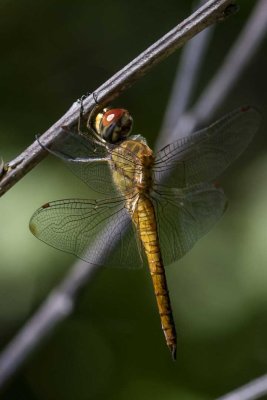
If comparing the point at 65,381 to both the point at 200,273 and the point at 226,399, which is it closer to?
the point at 200,273

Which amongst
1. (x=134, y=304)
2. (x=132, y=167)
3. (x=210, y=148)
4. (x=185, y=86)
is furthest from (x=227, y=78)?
(x=134, y=304)

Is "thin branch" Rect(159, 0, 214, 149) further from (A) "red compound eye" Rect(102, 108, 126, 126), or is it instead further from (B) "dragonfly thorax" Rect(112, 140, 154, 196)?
(A) "red compound eye" Rect(102, 108, 126, 126)

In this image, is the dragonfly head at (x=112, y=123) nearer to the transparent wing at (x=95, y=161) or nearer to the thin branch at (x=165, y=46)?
the transparent wing at (x=95, y=161)

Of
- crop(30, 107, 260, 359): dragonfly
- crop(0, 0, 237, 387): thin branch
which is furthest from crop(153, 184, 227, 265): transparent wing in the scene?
crop(0, 0, 237, 387): thin branch

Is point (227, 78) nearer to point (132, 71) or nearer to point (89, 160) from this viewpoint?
point (89, 160)

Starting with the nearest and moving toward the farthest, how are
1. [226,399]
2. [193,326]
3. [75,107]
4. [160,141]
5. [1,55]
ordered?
1. [75,107]
2. [226,399]
3. [160,141]
4. [193,326]
5. [1,55]

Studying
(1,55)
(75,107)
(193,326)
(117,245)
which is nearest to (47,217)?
(117,245)

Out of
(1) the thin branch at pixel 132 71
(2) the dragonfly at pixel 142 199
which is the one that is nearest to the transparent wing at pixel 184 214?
(2) the dragonfly at pixel 142 199
